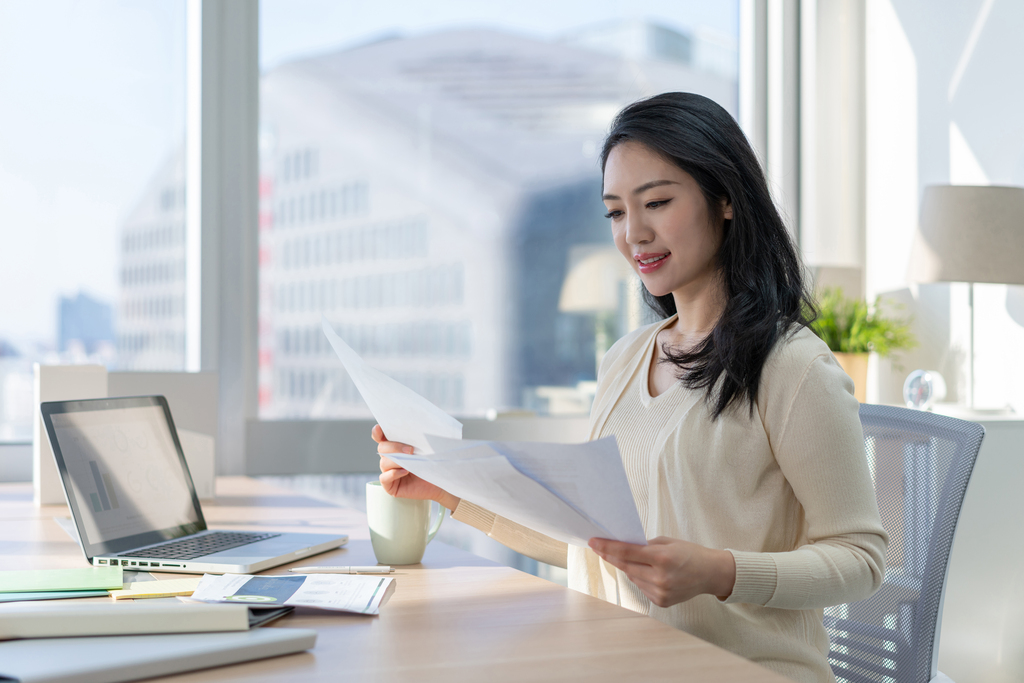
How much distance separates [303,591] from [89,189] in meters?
1.61

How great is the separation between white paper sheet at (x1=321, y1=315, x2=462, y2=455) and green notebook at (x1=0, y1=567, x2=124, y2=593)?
35cm

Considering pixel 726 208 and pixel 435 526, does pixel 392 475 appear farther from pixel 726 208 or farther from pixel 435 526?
pixel 726 208

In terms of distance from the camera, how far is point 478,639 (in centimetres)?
78

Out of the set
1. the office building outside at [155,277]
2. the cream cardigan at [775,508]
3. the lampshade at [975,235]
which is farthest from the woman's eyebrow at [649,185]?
the office building outside at [155,277]

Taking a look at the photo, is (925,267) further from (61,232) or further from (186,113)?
(61,232)

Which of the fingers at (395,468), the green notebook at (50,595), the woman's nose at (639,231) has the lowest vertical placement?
the green notebook at (50,595)

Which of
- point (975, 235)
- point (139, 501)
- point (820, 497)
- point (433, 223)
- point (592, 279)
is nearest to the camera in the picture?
point (820, 497)

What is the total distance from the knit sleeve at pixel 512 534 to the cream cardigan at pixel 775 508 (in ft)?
0.06

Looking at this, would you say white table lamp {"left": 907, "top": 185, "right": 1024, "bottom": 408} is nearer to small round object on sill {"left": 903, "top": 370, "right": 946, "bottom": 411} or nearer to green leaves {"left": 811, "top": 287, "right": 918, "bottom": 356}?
small round object on sill {"left": 903, "top": 370, "right": 946, "bottom": 411}

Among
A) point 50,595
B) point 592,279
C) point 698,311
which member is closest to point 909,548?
point 698,311

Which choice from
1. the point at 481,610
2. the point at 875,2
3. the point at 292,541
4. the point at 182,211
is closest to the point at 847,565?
the point at 481,610

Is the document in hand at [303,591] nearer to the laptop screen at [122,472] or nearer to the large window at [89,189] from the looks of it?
the laptop screen at [122,472]

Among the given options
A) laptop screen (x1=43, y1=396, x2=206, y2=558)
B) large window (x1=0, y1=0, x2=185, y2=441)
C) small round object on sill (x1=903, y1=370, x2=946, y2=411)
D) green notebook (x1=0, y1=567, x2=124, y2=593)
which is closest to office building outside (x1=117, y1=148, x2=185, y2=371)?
large window (x1=0, y1=0, x2=185, y2=441)

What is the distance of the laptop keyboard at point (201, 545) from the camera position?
109cm
